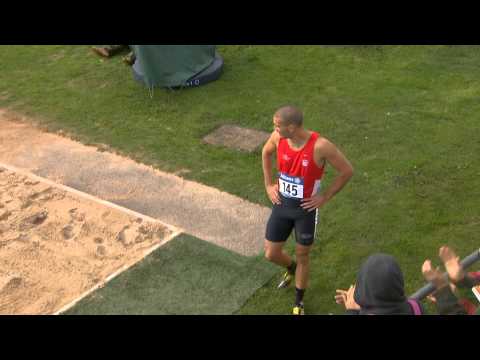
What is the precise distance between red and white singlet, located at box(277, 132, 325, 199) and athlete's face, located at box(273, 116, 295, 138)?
16cm

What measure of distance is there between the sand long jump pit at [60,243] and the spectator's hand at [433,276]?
341cm

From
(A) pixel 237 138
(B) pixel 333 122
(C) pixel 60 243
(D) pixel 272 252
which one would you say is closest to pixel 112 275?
(C) pixel 60 243

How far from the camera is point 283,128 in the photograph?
5.23 metres

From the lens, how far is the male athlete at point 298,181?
529cm

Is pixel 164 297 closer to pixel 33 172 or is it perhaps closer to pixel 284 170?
pixel 284 170

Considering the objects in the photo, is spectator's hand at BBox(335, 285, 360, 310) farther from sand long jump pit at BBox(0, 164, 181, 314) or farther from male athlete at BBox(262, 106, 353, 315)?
sand long jump pit at BBox(0, 164, 181, 314)

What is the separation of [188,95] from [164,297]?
5.26m

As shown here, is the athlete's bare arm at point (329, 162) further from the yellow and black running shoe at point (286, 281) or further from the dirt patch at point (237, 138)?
the dirt patch at point (237, 138)

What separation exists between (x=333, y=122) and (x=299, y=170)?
4.35 m

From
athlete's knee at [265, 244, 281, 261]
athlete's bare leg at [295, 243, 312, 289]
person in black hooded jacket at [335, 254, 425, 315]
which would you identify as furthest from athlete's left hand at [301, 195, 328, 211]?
person in black hooded jacket at [335, 254, 425, 315]

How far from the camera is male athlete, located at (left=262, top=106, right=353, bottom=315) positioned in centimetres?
529

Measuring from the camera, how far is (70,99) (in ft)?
35.9

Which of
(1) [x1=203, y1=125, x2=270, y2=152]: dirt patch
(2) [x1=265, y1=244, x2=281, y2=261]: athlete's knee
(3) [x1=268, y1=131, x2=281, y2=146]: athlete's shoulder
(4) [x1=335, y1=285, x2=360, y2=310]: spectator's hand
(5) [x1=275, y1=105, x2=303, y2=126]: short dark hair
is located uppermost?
(5) [x1=275, y1=105, x2=303, y2=126]: short dark hair

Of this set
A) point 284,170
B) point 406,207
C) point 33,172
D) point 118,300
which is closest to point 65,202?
point 33,172
